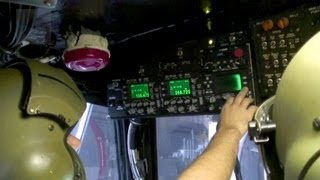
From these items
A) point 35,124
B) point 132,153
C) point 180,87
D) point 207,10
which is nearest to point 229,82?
point 180,87

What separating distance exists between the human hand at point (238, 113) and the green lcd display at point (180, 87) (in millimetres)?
200

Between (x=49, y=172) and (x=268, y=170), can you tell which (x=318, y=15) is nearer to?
(x=268, y=170)

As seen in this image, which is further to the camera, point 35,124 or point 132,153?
point 132,153

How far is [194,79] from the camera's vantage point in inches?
75.7

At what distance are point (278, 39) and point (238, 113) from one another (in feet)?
0.98

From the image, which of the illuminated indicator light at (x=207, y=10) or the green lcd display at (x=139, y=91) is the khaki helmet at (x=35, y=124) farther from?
the illuminated indicator light at (x=207, y=10)

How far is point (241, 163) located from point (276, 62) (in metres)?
0.76

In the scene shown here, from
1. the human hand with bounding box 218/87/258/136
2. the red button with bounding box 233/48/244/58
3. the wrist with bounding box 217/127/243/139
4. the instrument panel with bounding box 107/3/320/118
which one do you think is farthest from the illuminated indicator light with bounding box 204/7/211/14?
the wrist with bounding box 217/127/243/139

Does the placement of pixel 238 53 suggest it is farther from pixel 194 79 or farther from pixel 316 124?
pixel 316 124

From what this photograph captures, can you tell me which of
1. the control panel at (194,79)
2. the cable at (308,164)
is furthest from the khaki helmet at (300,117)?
the control panel at (194,79)

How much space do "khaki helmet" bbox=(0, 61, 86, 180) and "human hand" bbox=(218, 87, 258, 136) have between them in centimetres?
52

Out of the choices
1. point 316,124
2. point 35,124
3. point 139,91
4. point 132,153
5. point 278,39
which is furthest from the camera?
point 132,153

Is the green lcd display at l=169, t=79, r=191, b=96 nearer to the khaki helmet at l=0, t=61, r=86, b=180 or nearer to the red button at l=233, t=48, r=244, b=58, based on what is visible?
the red button at l=233, t=48, r=244, b=58

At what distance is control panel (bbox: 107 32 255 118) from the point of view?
72.3 inches
